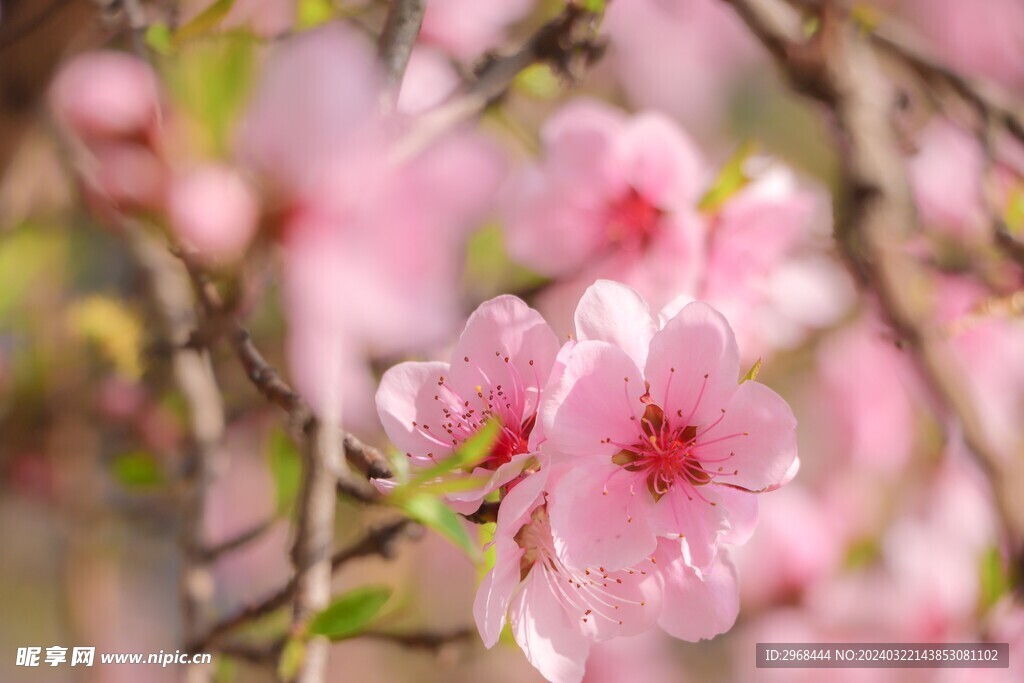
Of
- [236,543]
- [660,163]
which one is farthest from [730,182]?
[236,543]

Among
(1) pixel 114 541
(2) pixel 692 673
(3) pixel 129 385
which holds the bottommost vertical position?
(2) pixel 692 673

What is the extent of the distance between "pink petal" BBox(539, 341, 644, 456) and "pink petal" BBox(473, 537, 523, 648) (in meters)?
0.04

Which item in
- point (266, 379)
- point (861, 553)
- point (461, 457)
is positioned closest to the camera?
point (461, 457)

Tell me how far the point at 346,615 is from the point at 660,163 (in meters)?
0.32

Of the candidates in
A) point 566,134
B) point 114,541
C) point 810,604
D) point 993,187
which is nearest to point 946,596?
point 810,604

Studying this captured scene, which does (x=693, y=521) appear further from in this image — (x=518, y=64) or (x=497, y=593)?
(x=518, y=64)

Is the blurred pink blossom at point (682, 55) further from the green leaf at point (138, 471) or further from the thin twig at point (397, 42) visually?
the green leaf at point (138, 471)

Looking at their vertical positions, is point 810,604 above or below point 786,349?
below

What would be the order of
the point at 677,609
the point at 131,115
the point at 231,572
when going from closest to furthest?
the point at 677,609, the point at 131,115, the point at 231,572

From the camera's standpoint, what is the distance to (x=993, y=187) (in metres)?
0.64

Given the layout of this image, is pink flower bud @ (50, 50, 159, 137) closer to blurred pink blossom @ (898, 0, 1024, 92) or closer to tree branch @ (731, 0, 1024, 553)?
tree branch @ (731, 0, 1024, 553)

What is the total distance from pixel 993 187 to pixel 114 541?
685 mm

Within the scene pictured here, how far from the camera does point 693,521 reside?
337 mm

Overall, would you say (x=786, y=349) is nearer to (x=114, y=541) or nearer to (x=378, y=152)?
(x=378, y=152)
